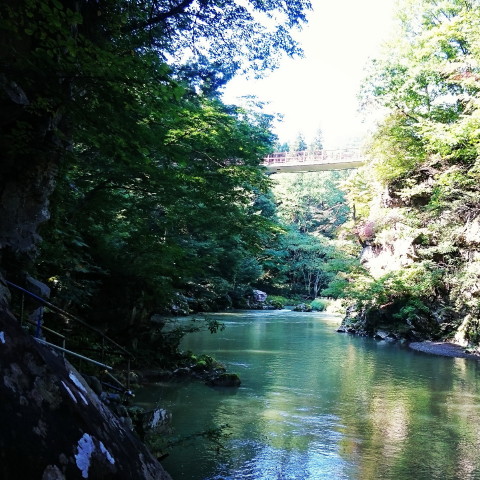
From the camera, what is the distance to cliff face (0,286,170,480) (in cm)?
195

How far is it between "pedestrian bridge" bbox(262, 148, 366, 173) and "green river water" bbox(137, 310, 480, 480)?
59.8ft

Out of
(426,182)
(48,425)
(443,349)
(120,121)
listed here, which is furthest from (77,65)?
(426,182)

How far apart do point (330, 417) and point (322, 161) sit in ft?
81.3

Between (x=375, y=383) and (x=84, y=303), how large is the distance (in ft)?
22.6

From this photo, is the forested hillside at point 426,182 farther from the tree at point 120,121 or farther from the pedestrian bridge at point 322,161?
the tree at point 120,121

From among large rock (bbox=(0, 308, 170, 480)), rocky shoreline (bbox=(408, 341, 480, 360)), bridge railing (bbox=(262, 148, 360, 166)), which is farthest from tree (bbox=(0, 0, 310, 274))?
bridge railing (bbox=(262, 148, 360, 166))

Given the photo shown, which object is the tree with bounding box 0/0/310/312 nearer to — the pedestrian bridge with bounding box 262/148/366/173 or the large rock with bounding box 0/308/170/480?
the large rock with bounding box 0/308/170/480

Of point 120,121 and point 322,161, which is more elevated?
point 322,161

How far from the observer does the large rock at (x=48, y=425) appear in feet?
6.40

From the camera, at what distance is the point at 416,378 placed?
11172 mm

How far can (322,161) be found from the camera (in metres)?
30.8

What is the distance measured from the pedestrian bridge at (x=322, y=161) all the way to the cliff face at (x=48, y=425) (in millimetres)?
27478

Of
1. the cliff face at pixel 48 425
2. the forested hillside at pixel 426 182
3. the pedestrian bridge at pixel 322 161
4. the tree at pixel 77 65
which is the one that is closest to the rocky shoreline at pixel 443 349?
the forested hillside at pixel 426 182

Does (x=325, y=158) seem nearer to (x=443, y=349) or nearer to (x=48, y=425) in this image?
(x=443, y=349)
